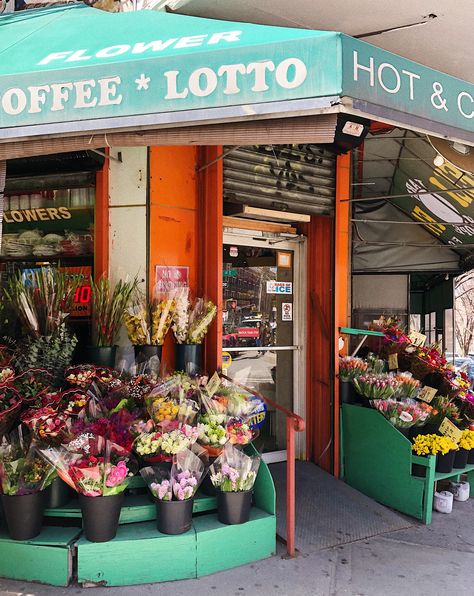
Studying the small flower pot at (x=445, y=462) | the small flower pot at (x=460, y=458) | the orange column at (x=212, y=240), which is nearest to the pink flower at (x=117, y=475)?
the orange column at (x=212, y=240)

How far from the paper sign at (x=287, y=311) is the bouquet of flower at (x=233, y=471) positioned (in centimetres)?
239

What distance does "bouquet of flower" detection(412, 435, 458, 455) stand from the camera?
4.36 m

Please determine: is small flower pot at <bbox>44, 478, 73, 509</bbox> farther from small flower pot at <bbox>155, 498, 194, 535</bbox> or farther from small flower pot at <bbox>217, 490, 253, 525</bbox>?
small flower pot at <bbox>217, 490, 253, 525</bbox>

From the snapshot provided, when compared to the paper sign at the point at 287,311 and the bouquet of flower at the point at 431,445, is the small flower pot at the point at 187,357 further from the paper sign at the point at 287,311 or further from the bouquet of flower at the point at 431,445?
the bouquet of flower at the point at 431,445

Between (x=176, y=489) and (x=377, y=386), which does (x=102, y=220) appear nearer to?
(x=176, y=489)

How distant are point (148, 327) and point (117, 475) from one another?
1374mm

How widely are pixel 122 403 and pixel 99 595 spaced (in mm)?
1176

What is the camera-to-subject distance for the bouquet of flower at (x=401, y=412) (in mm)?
4461

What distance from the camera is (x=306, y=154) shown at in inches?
203

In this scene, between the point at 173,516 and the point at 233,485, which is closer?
the point at 173,516

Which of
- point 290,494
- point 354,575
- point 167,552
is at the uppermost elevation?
point 290,494

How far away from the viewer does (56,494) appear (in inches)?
133

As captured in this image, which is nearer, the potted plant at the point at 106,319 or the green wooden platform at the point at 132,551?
the green wooden platform at the point at 132,551

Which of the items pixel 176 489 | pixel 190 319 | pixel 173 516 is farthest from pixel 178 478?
pixel 190 319
